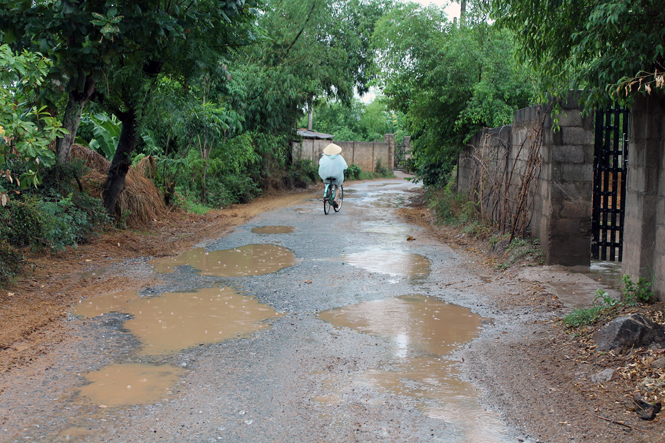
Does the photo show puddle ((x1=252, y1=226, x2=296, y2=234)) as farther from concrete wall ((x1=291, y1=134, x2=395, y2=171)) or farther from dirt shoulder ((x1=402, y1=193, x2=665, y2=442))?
concrete wall ((x1=291, y1=134, x2=395, y2=171))

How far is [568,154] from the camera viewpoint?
8.46m

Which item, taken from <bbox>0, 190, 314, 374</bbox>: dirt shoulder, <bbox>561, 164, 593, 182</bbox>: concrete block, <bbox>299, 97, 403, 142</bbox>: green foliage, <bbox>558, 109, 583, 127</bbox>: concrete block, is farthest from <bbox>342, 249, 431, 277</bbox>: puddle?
<bbox>299, 97, 403, 142</bbox>: green foliage

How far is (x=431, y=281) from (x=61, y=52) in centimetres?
609

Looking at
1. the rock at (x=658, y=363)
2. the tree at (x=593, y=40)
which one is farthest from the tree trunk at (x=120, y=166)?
the rock at (x=658, y=363)

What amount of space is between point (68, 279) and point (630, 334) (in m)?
6.66

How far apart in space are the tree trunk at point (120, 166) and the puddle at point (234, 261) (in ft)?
7.83

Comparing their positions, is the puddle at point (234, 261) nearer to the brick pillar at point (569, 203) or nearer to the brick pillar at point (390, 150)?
the brick pillar at point (569, 203)

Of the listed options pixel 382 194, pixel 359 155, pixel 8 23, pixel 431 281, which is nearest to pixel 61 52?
pixel 8 23

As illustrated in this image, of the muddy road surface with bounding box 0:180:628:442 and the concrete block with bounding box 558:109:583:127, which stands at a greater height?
the concrete block with bounding box 558:109:583:127

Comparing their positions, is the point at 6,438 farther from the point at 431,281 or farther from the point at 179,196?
the point at 179,196

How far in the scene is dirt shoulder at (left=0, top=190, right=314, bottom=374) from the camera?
Result: 539cm

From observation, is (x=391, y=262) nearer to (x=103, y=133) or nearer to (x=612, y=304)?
(x=612, y=304)

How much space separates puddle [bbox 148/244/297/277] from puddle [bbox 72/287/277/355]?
1115 mm

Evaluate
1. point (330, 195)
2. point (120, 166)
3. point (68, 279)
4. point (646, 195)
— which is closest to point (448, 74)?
point (330, 195)
